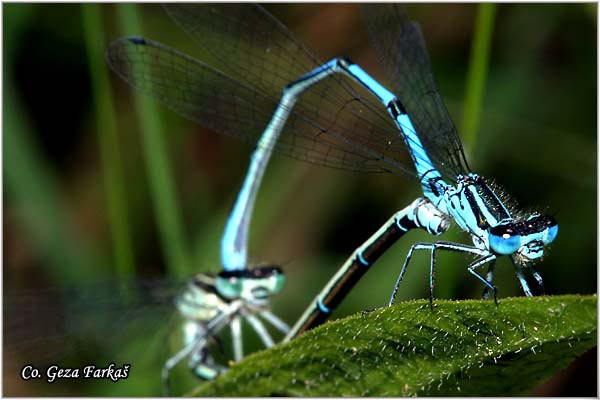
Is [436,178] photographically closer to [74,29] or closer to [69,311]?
[69,311]

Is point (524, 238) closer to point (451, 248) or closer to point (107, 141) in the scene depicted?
point (451, 248)

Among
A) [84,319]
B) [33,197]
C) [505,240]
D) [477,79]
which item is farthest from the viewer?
[33,197]

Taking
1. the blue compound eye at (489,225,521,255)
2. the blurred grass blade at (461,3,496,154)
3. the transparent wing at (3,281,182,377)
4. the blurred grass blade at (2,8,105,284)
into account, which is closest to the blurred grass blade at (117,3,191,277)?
the blurred grass blade at (2,8,105,284)

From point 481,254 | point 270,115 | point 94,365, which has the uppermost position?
point 270,115

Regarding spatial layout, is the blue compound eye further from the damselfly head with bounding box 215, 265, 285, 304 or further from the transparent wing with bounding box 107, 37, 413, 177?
the damselfly head with bounding box 215, 265, 285, 304

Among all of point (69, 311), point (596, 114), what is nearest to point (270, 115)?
point (69, 311)

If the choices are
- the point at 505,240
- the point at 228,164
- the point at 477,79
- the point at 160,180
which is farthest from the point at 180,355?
the point at 477,79
